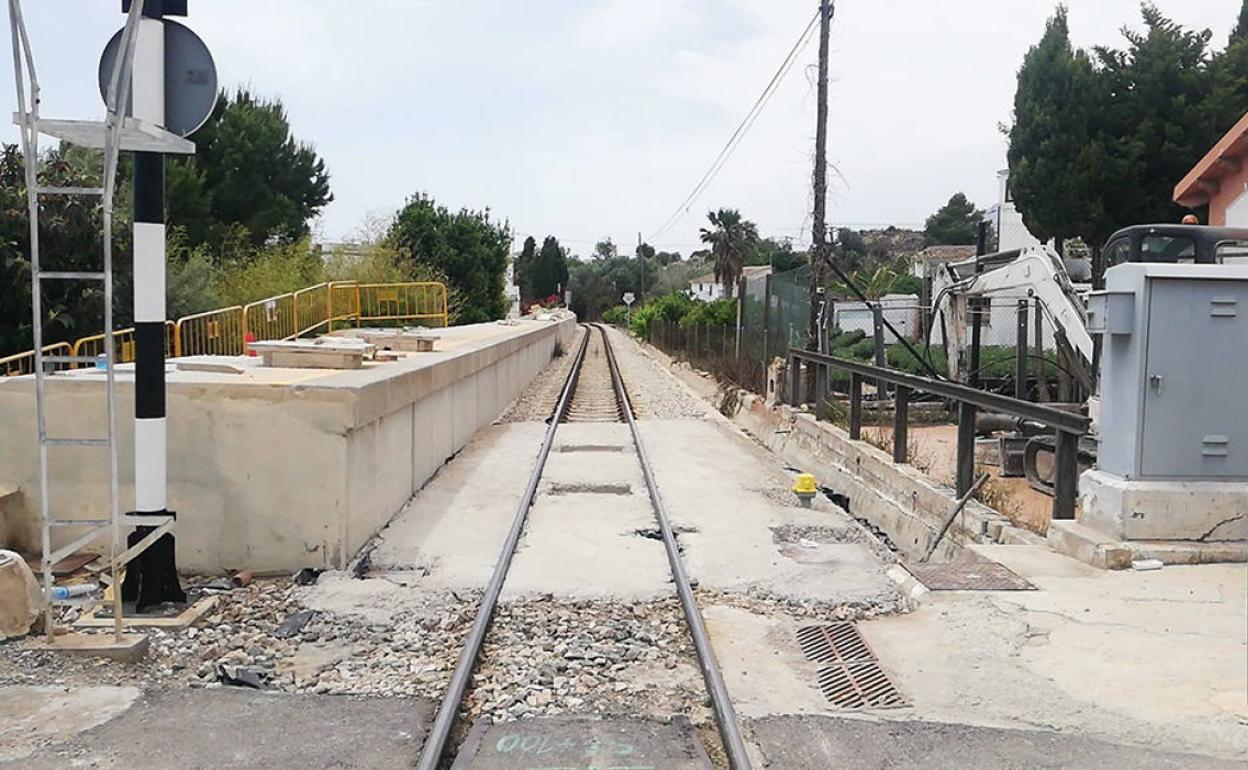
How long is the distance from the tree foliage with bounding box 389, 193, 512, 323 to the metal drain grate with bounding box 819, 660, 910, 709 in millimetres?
31436

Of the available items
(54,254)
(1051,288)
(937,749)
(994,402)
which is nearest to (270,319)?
(54,254)

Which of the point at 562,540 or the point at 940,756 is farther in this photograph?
the point at 562,540

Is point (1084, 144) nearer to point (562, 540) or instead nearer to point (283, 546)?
point (562, 540)

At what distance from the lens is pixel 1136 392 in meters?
6.64

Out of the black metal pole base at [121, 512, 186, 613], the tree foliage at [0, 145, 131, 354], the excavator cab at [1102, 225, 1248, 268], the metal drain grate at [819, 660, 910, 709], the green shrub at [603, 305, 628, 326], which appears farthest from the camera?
the green shrub at [603, 305, 628, 326]

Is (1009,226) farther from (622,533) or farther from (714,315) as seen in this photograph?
(622,533)

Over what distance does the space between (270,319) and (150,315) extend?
47.3 feet

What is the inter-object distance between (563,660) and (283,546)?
2.52 m

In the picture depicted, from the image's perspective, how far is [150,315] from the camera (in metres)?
6.03


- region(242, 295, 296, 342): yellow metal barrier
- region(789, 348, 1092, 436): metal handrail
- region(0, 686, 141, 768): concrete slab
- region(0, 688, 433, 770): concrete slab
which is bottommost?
region(0, 688, 433, 770): concrete slab

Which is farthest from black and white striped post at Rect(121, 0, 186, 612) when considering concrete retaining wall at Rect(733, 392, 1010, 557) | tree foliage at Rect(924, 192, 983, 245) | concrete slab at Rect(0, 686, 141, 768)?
tree foliage at Rect(924, 192, 983, 245)

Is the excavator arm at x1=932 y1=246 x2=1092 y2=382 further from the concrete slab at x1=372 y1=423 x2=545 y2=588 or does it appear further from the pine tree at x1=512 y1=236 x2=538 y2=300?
the pine tree at x1=512 y1=236 x2=538 y2=300

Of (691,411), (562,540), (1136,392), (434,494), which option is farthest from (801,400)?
(1136,392)

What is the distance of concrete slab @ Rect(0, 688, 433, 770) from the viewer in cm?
416
